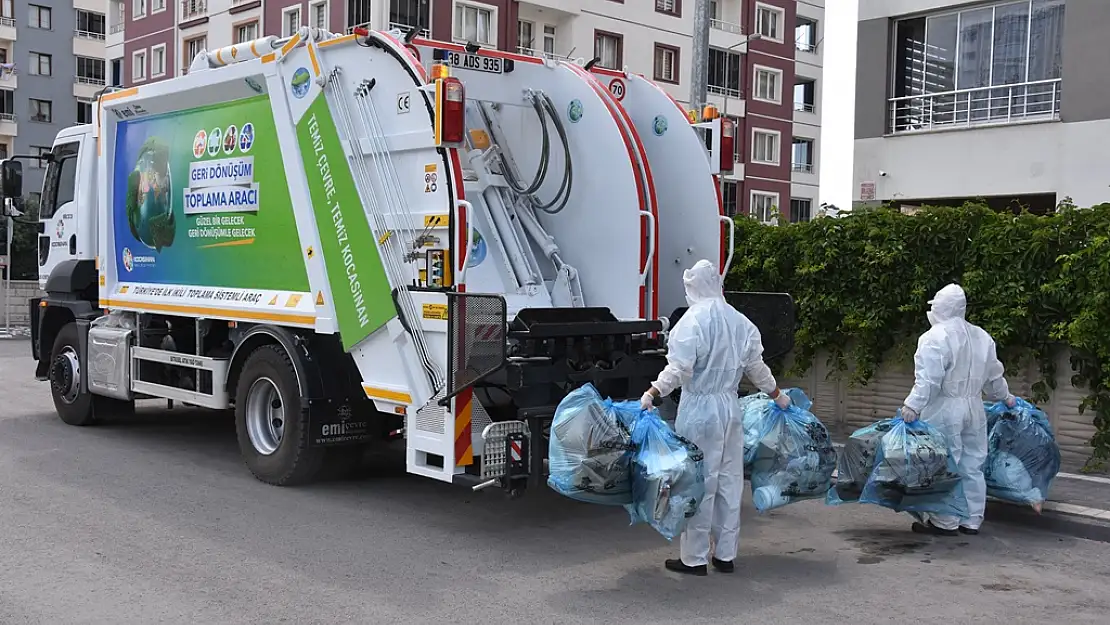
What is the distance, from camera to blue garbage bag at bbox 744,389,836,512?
6.14 meters

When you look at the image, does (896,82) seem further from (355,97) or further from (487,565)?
(487,565)

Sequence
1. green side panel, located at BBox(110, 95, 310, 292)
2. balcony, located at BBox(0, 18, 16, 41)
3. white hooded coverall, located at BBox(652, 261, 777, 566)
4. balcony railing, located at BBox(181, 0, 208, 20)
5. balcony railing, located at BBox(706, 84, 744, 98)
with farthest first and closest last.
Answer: balcony, located at BBox(0, 18, 16, 41), balcony railing, located at BBox(706, 84, 744, 98), balcony railing, located at BBox(181, 0, 208, 20), green side panel, located at BBox(110, 95, 310, 292), white hooded coverall, located at BBox(652, 261, 777, 566)

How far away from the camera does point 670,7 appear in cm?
3878

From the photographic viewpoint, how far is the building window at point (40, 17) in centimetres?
4650

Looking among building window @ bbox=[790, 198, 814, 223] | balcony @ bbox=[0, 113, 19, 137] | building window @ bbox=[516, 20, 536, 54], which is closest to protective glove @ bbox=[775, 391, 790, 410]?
building window @ bbox=[516, 20, 536, 54]

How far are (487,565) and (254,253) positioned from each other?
3.26m

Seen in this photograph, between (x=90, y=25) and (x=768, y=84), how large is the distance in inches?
1155

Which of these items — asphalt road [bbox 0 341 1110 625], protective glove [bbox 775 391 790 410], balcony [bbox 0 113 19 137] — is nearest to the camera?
asphalt road [bbox 0 341 1110 625]

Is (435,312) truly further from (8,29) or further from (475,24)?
(8,29)

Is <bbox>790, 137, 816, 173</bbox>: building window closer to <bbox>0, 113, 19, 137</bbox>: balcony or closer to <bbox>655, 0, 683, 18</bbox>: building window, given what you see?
<bbox>655, 0, 683, 18</bbox>: building window

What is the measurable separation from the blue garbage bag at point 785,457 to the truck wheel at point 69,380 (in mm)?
6643

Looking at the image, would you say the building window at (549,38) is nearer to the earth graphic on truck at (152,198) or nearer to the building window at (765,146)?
the building window at (765,146)

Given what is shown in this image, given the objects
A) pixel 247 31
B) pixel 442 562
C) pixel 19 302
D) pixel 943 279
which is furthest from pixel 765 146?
pixel 442 562

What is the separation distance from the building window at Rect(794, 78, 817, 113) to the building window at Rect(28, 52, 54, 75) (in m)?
31.6
